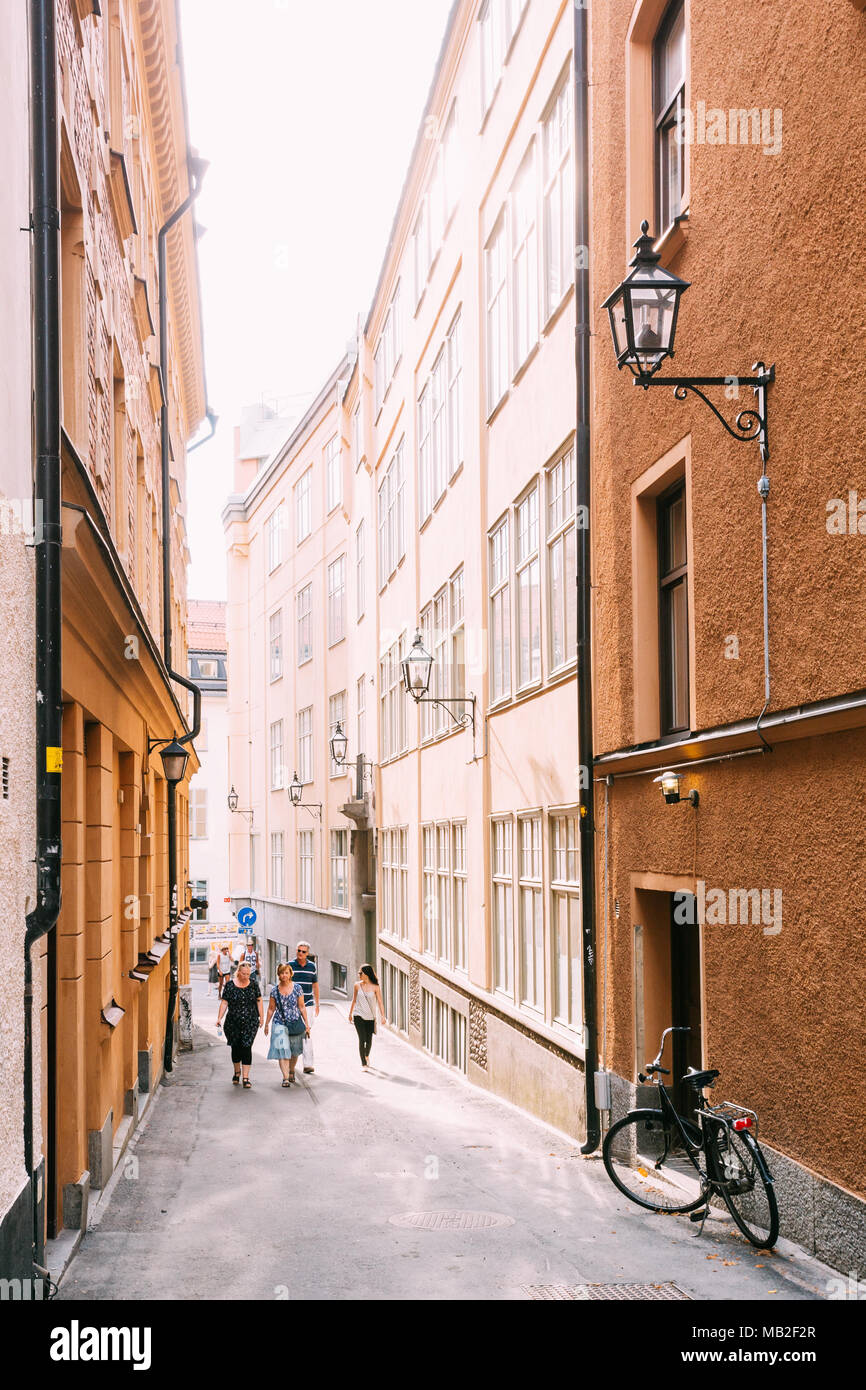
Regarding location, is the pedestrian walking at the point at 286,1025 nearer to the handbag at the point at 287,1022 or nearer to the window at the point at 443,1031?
the handbag at the point at 287,1022

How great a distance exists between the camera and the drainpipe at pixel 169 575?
2019 cm

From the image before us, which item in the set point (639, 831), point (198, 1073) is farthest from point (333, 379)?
point (639, 831)

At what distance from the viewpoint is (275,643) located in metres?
49.9

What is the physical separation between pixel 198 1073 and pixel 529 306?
11739 millimetres

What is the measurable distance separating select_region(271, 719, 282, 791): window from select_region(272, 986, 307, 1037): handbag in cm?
3036

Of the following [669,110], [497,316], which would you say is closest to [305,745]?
[497,316]

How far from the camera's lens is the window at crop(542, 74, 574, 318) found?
47.1 feet

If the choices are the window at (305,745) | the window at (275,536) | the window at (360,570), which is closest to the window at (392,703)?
the window at (360,570)

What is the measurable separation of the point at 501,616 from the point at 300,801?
26.5 m

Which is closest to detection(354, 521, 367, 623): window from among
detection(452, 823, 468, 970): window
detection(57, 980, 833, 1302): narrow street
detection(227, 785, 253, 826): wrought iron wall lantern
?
detection(452, 823, 468, 970): window

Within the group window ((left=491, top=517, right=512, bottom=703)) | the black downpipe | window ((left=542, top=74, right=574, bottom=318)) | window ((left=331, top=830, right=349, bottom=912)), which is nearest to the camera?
the black downpipe

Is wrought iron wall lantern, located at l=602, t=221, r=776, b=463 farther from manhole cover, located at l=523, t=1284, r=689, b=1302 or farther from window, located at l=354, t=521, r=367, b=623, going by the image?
window, located at l=354, t=521, r=367, b=623
